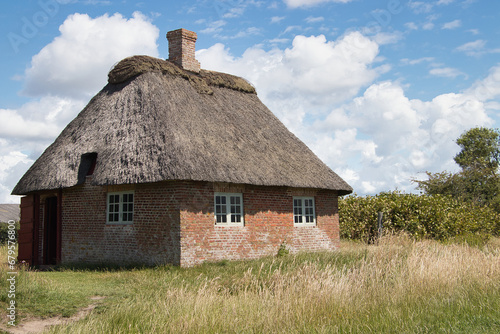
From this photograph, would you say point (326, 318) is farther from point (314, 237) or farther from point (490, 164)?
point (490, 164)

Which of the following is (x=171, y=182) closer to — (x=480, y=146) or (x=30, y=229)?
(x=30, y=229)

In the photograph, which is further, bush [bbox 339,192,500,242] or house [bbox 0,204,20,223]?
house [bbox 0,204,20,223]

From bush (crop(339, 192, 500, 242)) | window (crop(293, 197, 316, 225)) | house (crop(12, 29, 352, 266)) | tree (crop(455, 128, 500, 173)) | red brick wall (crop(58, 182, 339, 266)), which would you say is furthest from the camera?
tree (crop(455, 128, 500, 173))

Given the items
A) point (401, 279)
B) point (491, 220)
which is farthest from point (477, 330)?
point (491, 220)

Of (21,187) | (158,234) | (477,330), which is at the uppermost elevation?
(21,187)

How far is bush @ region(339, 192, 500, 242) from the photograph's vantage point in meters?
20.1

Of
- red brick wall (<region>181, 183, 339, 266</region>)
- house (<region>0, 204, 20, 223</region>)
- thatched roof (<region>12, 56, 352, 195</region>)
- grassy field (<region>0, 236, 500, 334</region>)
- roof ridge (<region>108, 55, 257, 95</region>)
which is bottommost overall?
grassy field (<region>0, 236, 500, 334</region>)

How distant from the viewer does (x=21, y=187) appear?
49.1ft

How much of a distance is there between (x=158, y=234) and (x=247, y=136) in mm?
4738

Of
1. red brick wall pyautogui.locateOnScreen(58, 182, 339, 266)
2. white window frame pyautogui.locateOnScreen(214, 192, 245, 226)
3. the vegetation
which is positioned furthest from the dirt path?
the vegetation

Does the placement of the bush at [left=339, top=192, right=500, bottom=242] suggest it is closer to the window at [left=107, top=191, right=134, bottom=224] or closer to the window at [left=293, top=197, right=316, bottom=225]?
the window at [left=293, top=197, right=316, bottom=225]

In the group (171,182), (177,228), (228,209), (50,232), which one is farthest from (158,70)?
(50,232)

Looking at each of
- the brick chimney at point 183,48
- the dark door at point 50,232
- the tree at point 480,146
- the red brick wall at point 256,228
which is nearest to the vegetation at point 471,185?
the tree at point 480,146

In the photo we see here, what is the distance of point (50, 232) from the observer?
Answer: 1569cm
